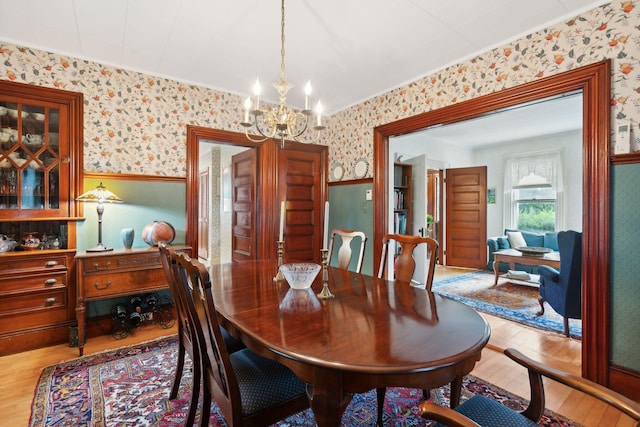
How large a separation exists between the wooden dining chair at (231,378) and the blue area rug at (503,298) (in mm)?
3083

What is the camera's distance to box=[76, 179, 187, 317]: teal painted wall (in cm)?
283

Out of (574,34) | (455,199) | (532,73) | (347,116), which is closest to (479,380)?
(532,73)

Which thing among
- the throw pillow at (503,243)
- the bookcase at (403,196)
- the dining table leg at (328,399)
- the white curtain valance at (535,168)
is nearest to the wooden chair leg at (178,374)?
the dining table leg at (328,399)

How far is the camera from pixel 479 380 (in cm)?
216

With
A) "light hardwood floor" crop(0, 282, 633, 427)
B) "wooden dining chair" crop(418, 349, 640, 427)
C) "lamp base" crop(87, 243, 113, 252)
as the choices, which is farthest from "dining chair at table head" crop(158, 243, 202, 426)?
"lamp base" crop(87, 243, 113, 252)

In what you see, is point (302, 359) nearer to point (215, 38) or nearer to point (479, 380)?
point (479, 380)

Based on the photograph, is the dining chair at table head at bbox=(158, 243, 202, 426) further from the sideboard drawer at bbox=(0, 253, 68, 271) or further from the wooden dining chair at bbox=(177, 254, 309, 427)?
the sideboard drawer at bbox=(0, 253, 68, 271)

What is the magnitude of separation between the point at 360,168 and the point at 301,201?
0.93 metres

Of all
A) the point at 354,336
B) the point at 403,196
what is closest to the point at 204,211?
the point at 403,196

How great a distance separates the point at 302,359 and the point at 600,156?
235 centimetres

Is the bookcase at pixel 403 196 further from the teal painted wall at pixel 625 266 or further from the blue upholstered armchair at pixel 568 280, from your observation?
the teal painted wall at pixel 625 266

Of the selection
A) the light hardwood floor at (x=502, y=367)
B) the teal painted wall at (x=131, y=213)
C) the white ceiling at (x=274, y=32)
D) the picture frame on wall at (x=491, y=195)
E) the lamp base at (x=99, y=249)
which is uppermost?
the white ceiling at (x=274, y=32)

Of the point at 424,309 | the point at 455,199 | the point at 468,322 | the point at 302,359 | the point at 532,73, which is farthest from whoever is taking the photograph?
the point at 455,199

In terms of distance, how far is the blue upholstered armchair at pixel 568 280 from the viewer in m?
2.78
